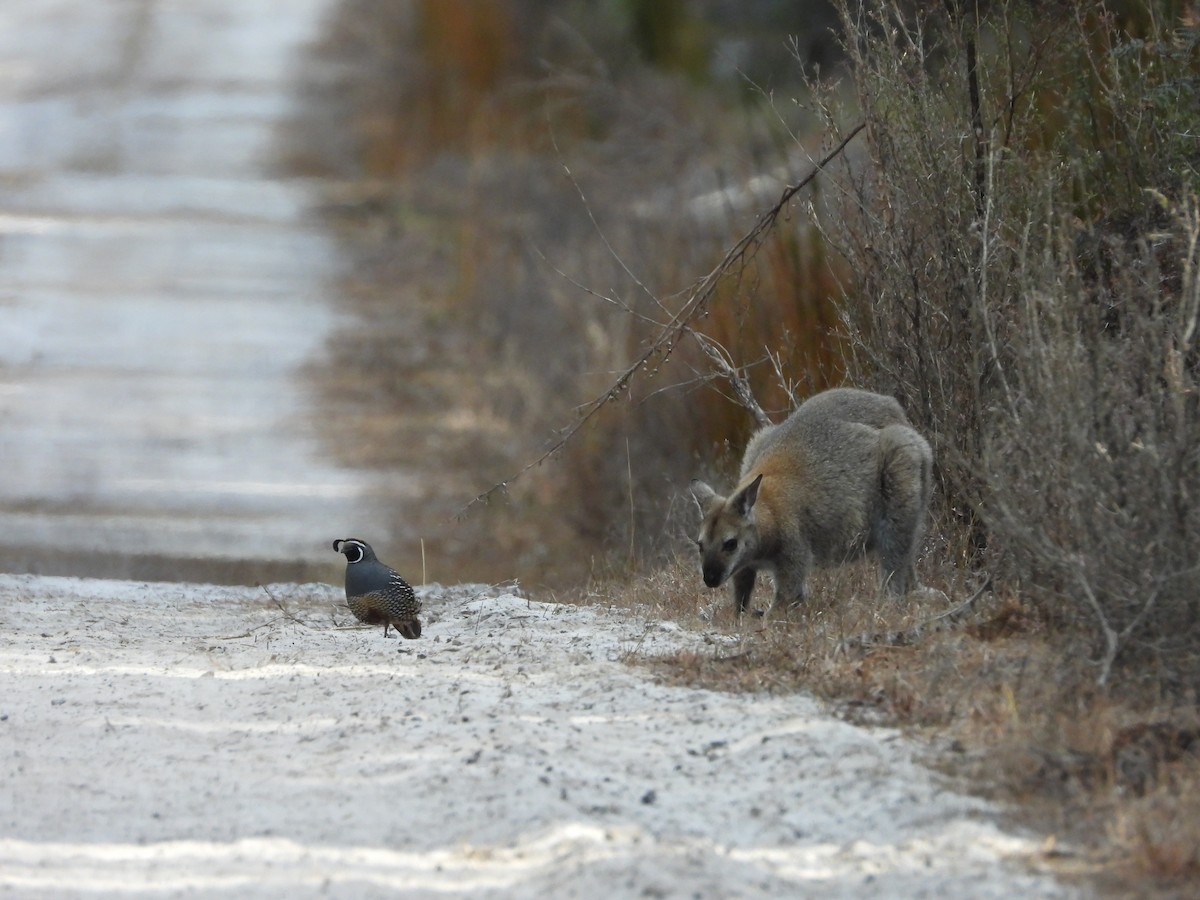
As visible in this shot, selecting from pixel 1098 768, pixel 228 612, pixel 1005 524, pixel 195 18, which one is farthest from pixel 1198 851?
pixel 195 18

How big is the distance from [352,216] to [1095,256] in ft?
44.1

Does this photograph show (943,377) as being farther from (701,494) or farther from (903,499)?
(701,494)

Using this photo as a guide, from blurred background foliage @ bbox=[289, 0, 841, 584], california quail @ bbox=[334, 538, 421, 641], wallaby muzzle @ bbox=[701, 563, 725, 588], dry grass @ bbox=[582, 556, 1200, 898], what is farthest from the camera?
blurred background foliage @ bbox=[289, 0, 841, 584]

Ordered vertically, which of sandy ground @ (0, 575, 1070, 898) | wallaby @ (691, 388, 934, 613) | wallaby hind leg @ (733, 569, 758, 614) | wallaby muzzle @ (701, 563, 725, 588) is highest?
wallaby @ (691, 388, 934, 613)

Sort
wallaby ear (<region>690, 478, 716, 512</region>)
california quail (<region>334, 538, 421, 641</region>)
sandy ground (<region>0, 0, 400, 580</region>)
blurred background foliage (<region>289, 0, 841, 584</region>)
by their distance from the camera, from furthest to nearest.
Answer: sandy ground (<region>0, 0, 400, 580</region>)
blurred background foliage (<region>289, 0, 841, 584</region>)
wallaby ear (<region>690, 478, 716, 512</region>)
california quail (<region>334, 538, 421, 641</region>)

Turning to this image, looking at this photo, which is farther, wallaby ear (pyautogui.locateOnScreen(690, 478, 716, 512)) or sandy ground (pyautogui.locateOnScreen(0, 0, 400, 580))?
sandy ground (pyautogui.locateOnScreen(0, 0, 400, 580))

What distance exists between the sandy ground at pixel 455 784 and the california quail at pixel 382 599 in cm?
31

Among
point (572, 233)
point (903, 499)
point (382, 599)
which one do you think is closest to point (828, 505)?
point (903, 499)

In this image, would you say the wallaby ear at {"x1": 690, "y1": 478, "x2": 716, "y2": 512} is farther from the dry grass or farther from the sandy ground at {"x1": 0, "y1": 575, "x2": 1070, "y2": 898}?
the sandy ground at {"x1": 0, "y1": 575, "x2": 1070, "y2": 898}

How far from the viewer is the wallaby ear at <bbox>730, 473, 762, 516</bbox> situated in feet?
26.7

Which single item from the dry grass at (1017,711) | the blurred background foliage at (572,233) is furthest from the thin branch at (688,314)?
the dry grass at (1017,711)

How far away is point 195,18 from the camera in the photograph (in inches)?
1158

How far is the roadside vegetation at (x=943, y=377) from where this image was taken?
233 inches

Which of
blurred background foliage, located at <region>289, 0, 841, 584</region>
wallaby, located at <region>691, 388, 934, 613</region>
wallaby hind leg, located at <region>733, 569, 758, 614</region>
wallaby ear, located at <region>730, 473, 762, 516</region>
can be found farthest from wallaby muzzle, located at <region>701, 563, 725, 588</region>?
blurred background foliage, located at <region>289, 0, 841, 584</region>
